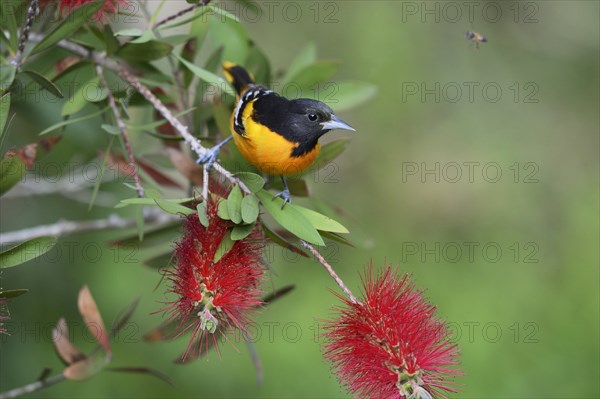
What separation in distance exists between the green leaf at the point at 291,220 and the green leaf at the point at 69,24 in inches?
24.3

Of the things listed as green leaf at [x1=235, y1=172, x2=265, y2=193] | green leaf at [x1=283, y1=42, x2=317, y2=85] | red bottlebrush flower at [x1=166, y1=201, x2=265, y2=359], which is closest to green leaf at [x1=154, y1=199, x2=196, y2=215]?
red bottlebrush flower at [x1=166, y1=201, x2=265, y2=359]

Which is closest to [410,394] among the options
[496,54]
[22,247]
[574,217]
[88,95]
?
A: [22,247]

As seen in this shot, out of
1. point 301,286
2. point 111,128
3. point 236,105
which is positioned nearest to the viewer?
point 111,128

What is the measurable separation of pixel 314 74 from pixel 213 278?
1113mm

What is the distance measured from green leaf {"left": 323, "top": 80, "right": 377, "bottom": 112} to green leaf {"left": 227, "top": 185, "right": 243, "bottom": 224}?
85 cm

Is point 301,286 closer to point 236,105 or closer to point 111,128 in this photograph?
point 236,105

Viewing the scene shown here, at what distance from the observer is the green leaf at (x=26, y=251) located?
58.8 inches

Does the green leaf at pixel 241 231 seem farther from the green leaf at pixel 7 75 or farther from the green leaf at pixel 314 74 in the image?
the green leaf at pixel 314 74

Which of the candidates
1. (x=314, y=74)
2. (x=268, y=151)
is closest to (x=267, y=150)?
(x=268, y=151)

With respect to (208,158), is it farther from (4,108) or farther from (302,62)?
(302,62)

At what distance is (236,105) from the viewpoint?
2.25 metres

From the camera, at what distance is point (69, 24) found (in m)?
1.73

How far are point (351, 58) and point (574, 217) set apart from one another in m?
2.08

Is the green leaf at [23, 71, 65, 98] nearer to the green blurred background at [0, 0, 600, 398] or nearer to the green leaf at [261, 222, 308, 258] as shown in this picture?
the green leaf at [261, 222, 308, 258]
